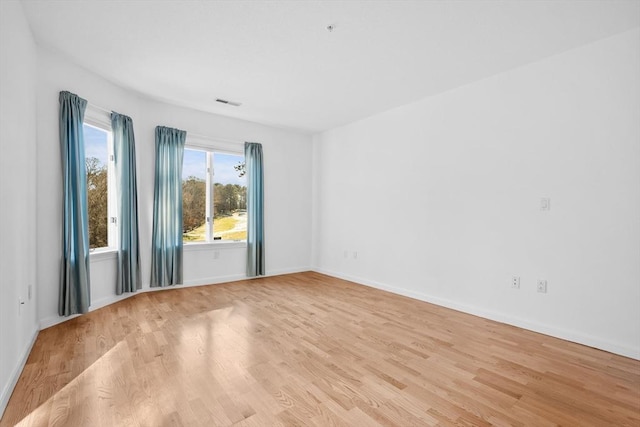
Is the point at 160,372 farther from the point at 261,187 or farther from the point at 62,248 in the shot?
the point at 261,187

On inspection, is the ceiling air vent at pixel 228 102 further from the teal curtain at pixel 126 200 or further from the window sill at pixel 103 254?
the window sill at pixel 103 254

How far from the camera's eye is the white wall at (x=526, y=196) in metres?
2.69

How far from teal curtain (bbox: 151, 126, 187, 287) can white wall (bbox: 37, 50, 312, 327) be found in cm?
12

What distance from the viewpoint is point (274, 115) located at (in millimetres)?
4965

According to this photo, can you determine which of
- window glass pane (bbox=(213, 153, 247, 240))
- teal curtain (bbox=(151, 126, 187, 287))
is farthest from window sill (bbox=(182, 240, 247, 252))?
teal curtain (bbox=(151, 126, 187, 287))

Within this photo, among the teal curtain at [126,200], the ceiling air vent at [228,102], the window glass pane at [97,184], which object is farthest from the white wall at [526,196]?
the window glass pane at [97,184]

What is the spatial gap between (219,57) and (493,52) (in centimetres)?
266

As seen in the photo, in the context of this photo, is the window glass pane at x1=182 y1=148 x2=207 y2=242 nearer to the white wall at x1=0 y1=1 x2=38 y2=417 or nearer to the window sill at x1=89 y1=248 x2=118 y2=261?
the window sill at x1=89 y1=248 x2=118 y2=261

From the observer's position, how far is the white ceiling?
2.38m

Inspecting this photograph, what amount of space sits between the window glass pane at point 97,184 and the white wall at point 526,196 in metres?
3.72

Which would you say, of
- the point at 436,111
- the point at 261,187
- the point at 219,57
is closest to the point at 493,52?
the point at 436,111

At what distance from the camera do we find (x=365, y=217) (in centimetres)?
515

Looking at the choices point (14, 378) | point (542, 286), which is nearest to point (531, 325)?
point (542, 286)

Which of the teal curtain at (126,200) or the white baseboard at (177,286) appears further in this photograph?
the teal curtain at (126,200)
